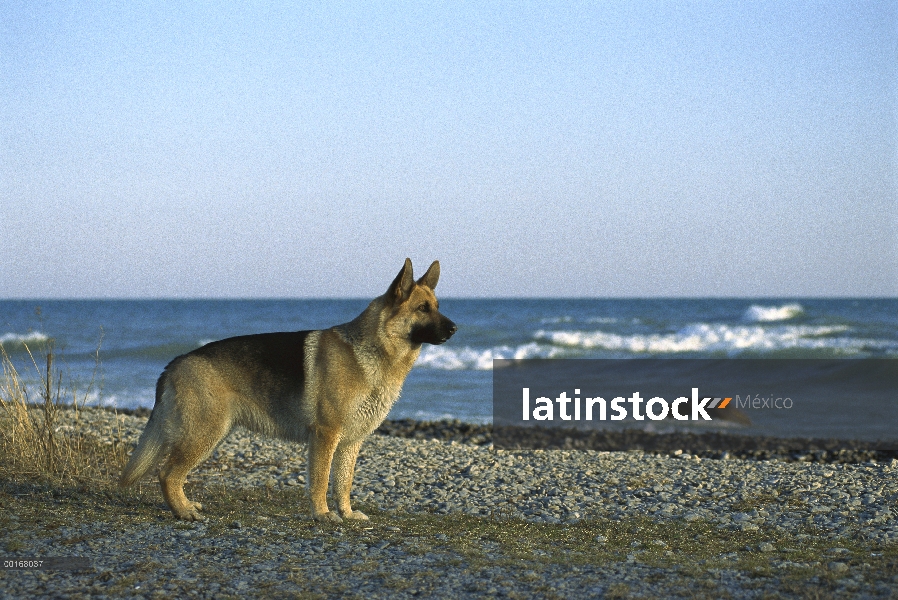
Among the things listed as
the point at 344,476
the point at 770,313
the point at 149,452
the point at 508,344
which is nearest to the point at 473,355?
the point at 508,344

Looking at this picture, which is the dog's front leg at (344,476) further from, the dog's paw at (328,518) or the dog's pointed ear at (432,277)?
the dog's pointed ear at (432,277)

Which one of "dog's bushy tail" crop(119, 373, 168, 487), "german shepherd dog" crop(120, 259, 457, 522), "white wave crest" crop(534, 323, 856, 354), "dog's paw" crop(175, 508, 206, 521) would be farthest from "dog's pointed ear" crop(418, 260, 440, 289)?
"white wave crest" crop(534, 323, 856, 354)

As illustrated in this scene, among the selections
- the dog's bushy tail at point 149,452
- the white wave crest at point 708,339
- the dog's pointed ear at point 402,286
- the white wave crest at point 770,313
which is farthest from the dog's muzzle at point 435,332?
the white wave crest at point 770,313

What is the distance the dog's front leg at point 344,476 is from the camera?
7.15 m

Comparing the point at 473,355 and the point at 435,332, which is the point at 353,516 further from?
the point at 473,355

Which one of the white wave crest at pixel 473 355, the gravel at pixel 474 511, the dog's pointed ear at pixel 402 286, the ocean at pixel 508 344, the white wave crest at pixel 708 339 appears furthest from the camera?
the white wave crest at pixel 708 339

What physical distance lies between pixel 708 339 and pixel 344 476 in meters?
33.9

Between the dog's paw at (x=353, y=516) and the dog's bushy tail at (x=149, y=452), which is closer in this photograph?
the dog's bushy tail at (x=149, y=452)

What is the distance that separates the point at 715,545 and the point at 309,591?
320 cm

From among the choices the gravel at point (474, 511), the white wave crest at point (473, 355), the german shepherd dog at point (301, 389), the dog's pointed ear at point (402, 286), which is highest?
the dog's pointed ear at point (402, 286)

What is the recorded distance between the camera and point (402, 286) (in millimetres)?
6973

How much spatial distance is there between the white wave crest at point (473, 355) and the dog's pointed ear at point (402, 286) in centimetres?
2108

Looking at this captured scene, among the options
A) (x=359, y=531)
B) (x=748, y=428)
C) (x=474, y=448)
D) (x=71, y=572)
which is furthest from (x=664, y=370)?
(x=71, y=572)

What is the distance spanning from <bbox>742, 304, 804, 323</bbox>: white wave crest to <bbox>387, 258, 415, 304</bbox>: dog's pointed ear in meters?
39.5
